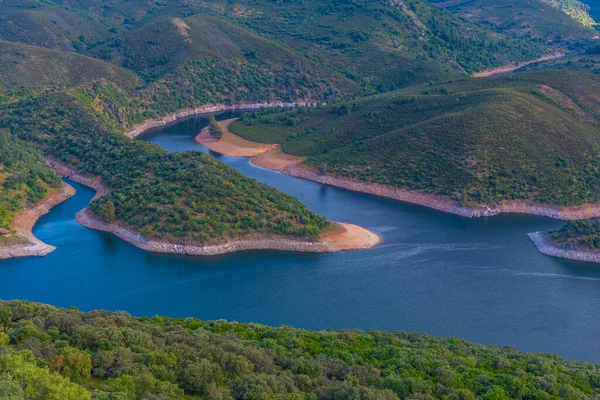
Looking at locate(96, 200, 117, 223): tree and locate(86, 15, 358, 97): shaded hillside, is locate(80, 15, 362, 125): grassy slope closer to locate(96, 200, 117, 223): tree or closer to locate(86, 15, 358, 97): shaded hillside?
locate(86, 15, 358, 97): shaded hillside

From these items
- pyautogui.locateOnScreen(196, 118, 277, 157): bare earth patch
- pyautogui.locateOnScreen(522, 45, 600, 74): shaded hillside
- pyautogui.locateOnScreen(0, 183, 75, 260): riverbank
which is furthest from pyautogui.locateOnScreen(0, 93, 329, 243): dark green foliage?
pyautogui.locateOnScreen(522, 45, 600, 74): shaded hillside

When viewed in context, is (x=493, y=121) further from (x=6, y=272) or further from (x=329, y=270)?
(x=6, y=272)

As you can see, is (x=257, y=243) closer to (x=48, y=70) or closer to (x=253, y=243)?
(x=253, y=243)

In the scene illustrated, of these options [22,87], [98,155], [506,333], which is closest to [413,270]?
[506,333]

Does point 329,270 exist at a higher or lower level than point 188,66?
lower

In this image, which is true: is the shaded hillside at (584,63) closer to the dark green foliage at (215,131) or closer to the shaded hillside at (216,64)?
the shaded hillside at (216,64)

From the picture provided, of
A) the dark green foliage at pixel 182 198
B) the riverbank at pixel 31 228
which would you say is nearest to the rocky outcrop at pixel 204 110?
the dark green foliage at pixel 182 198
